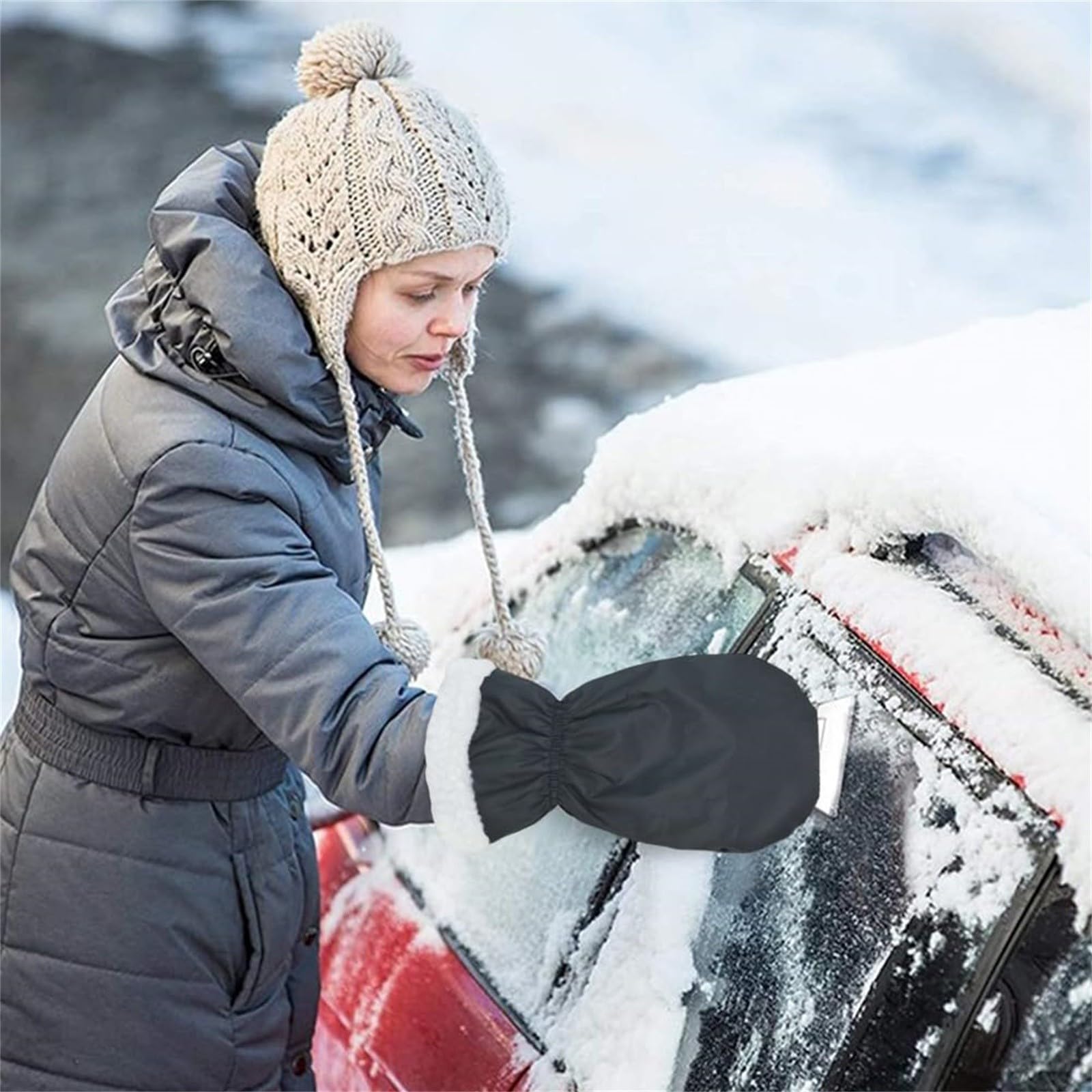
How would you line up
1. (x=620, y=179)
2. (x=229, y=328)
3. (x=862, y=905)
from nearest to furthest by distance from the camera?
(x=862, y=905)
(x=229, y=328)
(x=620, y=179)

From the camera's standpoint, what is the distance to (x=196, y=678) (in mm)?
2064

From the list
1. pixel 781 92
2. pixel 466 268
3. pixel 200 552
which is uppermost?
pixel 781 92

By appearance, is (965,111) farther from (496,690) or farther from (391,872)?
(496,690)

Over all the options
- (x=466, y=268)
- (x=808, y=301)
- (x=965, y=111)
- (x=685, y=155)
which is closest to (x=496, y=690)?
(x=466, y=268)

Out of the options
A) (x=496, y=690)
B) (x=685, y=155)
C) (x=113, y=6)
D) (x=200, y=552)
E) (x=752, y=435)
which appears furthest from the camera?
(x=113, y=6)

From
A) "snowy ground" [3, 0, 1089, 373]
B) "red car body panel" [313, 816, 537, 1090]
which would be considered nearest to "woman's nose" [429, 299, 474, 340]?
"red car body panel" [313, 816, 537, 1090]

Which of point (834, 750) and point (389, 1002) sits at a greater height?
point (834, 750)

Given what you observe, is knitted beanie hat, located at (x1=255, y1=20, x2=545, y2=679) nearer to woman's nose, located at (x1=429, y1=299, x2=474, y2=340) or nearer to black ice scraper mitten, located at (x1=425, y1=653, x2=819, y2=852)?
woman's nose, located at (x1=429, y1=299, x2=474, y2=340)

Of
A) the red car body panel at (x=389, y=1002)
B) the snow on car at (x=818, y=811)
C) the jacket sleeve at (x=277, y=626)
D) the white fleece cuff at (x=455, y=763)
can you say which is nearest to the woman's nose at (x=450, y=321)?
the jacket sleeve at (x=277, y=626)

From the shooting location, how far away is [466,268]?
202cm

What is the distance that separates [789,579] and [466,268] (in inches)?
19.6

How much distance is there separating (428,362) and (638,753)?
2.09ft

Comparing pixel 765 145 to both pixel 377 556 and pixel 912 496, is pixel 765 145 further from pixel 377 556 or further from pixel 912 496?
pixel 912 496

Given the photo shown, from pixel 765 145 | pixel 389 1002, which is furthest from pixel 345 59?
pixel 765 145
